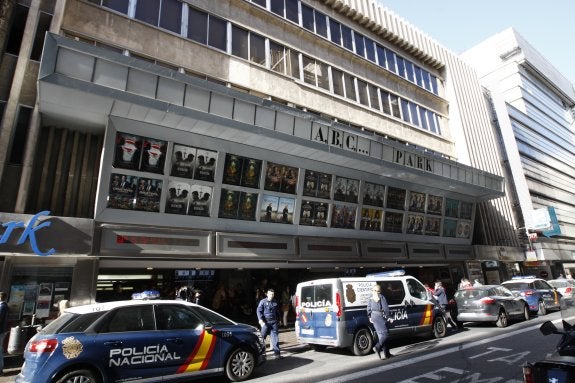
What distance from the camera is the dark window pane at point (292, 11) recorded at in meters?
20.5

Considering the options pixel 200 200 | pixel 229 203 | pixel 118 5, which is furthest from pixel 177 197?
pixel 118 5

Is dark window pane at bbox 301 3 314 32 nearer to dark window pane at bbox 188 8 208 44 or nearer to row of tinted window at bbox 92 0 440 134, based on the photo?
row of tinted window at bbox 92 0 440 134

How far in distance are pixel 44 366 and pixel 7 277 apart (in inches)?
246

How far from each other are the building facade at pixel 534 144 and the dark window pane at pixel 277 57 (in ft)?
61.9

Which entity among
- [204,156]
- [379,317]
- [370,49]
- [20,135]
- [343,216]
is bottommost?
[379,317]

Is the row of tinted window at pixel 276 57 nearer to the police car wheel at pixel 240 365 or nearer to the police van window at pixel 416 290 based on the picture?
the police van window at pixel 416 290

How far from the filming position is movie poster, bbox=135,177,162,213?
40.9 feet

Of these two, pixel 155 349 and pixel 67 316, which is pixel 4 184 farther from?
pixel 155 349

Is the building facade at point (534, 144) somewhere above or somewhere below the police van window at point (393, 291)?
above

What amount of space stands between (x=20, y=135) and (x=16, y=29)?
3931 mm

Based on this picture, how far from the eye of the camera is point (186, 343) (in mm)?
6562

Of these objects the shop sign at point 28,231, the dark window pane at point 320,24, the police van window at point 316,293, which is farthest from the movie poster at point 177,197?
the dark window pane at point 320,24

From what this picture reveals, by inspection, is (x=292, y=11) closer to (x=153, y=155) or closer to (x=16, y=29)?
(x=153, y=155)

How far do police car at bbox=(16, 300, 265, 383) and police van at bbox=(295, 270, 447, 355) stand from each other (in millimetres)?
2231
